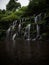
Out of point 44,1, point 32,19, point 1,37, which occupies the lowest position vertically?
point 1,37

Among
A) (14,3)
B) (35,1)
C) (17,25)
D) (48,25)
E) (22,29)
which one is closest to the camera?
(48,25)

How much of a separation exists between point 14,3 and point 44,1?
24.4 m

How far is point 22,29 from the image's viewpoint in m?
37.4

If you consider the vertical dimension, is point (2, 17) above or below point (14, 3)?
below

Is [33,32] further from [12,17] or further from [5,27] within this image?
[12,17]

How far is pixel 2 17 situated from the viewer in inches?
1934

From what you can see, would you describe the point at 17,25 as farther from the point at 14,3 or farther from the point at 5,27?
the point at 14,3

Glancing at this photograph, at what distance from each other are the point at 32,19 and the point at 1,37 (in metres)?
6.63

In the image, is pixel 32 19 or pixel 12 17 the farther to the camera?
pixel 12 17

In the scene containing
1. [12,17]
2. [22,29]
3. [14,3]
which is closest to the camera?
[22,29]

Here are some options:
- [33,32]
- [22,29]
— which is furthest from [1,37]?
[33,32]

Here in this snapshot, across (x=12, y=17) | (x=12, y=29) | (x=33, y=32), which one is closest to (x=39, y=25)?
(x=33, y=32)

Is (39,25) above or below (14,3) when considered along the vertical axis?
below

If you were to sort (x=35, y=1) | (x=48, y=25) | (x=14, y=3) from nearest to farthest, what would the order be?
(x=48, y=25) → (x=35, y=1) → (x=14, y=3)
